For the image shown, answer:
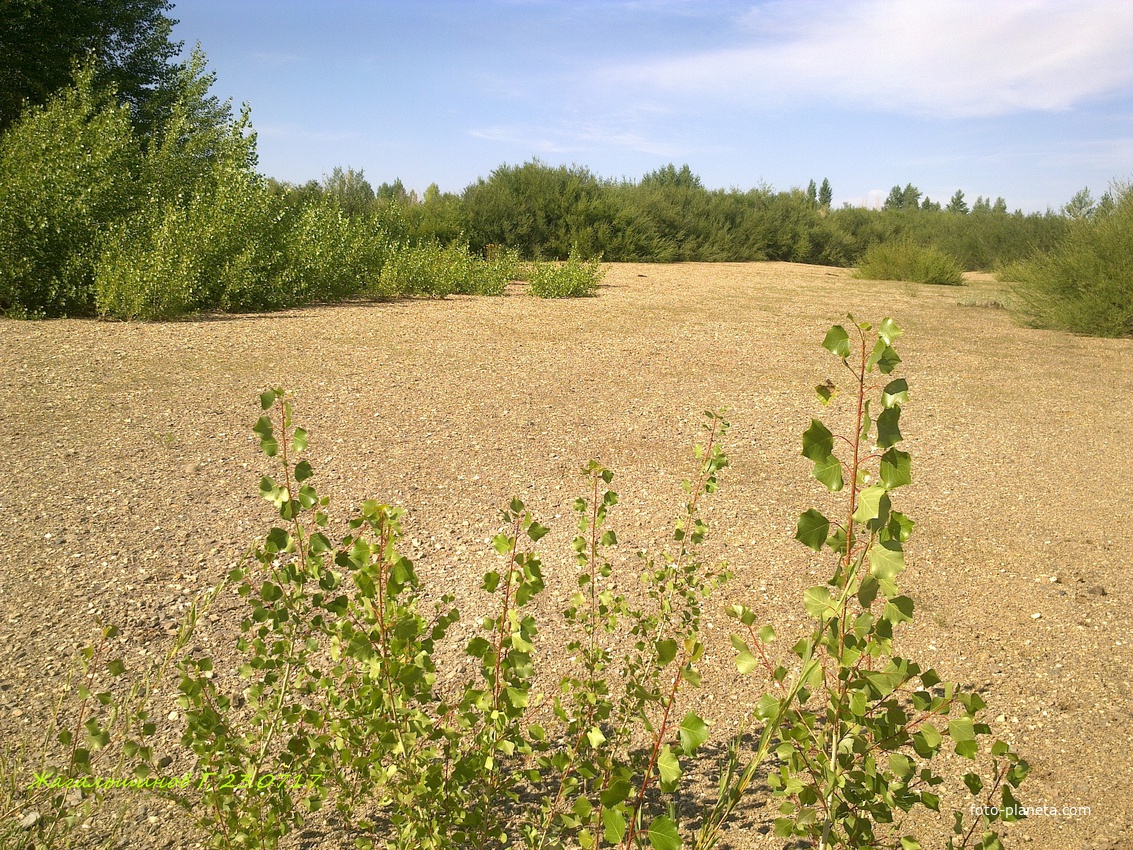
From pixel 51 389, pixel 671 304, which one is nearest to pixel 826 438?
pixel 51 389

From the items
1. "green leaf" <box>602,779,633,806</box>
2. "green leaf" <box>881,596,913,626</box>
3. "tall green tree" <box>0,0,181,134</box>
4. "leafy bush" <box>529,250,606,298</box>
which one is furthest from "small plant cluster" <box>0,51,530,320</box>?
"green leaf" <box>881,596,913,626</box>

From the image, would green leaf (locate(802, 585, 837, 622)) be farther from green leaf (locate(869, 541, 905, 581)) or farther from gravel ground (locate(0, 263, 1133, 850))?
gravel ground (locate(0, 263, 1133, 850))

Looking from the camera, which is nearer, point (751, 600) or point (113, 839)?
point (113, 839)

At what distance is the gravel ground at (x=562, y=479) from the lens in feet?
9.91

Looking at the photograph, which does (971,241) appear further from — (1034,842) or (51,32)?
(1034,842)

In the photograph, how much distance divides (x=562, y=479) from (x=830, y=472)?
3.51m

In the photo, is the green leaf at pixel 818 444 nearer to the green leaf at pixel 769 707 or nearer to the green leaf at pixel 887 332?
the green leaf at pixel 887 332

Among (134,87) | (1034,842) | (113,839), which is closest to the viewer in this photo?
(113,839)

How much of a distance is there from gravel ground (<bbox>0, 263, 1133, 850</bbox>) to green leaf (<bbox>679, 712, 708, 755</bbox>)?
109 centimetres

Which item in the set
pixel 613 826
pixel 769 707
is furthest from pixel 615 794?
pixel 769 707

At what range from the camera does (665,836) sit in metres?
1.39

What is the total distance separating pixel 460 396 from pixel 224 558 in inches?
118

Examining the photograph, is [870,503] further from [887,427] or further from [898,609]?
[898,609]

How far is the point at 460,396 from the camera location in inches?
256
